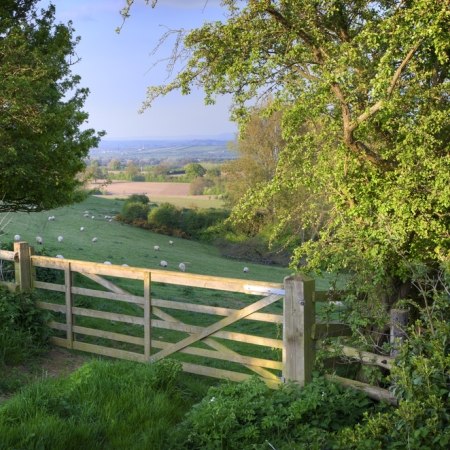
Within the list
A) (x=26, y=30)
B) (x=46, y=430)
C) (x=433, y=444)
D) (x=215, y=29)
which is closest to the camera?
(x=433, y=444)

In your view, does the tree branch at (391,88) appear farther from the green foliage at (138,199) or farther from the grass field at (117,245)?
the green foliage at (138,199)

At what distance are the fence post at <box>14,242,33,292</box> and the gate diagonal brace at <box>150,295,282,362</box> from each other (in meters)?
2.71

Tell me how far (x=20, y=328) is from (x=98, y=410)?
365 cm

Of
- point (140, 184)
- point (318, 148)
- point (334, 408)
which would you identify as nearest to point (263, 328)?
point (318, 148)

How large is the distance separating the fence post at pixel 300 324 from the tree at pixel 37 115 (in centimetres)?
520

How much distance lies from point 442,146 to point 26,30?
29.2 feet

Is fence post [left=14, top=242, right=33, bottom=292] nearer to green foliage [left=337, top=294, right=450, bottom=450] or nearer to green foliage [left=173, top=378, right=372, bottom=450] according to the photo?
green foliage [left=173, top=378, right=372, bottom=450]

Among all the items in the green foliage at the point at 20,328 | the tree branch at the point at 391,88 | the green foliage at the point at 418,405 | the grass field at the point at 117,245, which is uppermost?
the tree branch at the point at 391,88

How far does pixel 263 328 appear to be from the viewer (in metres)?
12.5

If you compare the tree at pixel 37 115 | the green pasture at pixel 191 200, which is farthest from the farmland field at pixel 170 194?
the tree at pixel 37 115

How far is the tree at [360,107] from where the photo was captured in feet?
22.2

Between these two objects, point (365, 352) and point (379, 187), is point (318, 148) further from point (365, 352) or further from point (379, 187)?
point (365, 352)

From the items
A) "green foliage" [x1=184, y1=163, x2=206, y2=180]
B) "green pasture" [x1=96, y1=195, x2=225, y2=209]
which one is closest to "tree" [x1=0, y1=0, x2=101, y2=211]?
"green pasture" [x1=96, y1=195, x2=225, y2=209]

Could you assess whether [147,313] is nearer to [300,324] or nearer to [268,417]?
[300,324]
